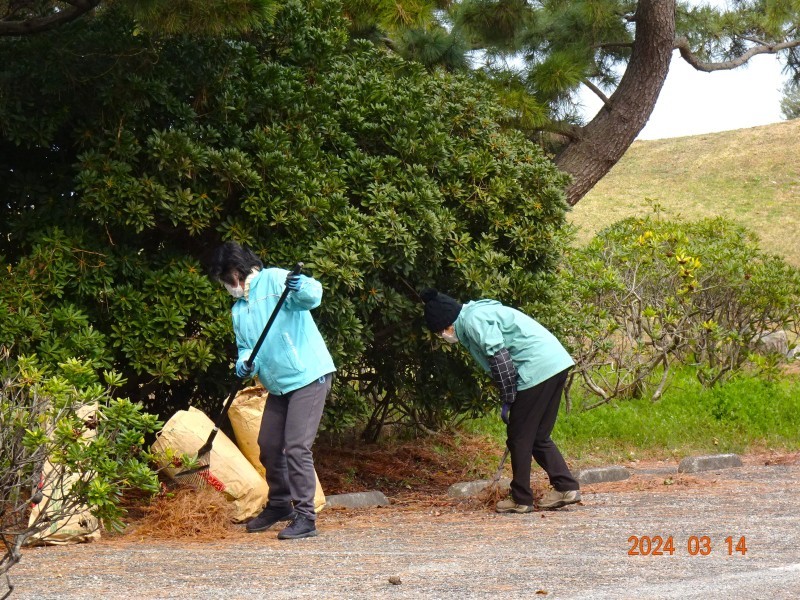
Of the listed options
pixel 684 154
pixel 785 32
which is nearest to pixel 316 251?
pixel 785 32

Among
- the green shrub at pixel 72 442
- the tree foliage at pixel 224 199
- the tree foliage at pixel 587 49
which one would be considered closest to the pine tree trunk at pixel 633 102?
the tree foliage at pixel 587 49

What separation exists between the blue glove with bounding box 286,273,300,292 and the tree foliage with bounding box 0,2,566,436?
3.42 feet

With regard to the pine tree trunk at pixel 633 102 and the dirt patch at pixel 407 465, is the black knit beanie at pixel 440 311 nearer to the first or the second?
the dirt patch at pixel 407 465

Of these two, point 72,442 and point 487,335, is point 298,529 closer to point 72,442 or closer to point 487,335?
point 487,335

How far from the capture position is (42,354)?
6.38 meters

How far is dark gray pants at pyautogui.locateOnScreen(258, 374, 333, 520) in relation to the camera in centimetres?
608

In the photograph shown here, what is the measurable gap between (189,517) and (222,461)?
498 millimetres

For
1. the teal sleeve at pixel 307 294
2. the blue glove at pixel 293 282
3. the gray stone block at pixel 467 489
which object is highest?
the blue glove at pixel 293 282

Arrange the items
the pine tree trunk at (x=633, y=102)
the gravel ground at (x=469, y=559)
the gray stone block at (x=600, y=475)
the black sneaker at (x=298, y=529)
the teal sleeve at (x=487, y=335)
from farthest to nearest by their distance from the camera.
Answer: the pine tree trunk at (x=633, y=102) < the gray stone block at (x=600, y=475) < the teal sleeve at (x=487, y=335) < the black sneaker at (x=298, y=529) < the gravel ground at (x=469, y=559)

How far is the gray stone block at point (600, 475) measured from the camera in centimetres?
866

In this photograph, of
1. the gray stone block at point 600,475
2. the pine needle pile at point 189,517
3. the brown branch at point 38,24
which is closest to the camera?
the pine needle pile at point 189,517

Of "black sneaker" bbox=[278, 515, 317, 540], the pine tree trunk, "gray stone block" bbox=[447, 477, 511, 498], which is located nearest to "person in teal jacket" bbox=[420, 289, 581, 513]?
"gray stone block" bbox=[447, 477, 511, 498]

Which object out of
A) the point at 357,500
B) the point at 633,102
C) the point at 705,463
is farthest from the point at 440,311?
the point at 633,102
